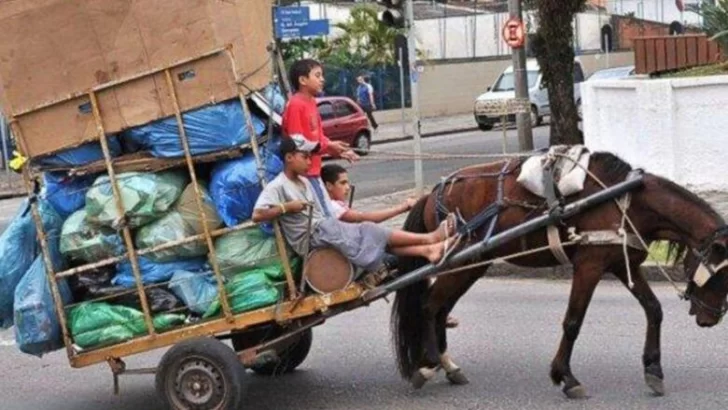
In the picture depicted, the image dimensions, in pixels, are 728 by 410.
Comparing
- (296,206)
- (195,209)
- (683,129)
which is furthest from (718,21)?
(195,209)

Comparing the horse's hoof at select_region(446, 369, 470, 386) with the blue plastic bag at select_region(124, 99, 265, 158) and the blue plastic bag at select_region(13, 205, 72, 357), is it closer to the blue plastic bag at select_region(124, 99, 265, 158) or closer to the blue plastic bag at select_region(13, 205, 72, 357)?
the blue plastic bag at select_region(124, 99, 265, 158)

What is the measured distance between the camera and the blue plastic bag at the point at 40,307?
7.52 m

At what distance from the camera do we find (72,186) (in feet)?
25.2

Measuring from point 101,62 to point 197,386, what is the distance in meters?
1.92

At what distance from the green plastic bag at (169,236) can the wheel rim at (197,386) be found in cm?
62

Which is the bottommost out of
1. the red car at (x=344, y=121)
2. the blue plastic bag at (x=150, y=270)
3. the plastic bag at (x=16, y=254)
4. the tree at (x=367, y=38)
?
the red car at (x=344, y=121)

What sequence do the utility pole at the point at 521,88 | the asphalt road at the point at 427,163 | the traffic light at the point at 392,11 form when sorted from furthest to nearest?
the utility pole at the point at 521,88 → the asphalt road at the point at 427,163 → the traffic light at the point at 392,11

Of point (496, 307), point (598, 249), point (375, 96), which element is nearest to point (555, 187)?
point (598, 249)

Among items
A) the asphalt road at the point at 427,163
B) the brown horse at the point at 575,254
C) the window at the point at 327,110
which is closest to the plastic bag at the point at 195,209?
the brown horse at the point at 575,254

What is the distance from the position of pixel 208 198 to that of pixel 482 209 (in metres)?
1.65

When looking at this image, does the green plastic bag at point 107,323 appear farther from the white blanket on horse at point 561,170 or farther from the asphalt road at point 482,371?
the white blanket on horse at point 561,170

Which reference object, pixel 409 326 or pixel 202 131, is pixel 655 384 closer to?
pixel 409 326

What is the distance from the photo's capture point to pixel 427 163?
84.9 feet

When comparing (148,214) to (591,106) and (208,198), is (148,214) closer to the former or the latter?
(208,198)
